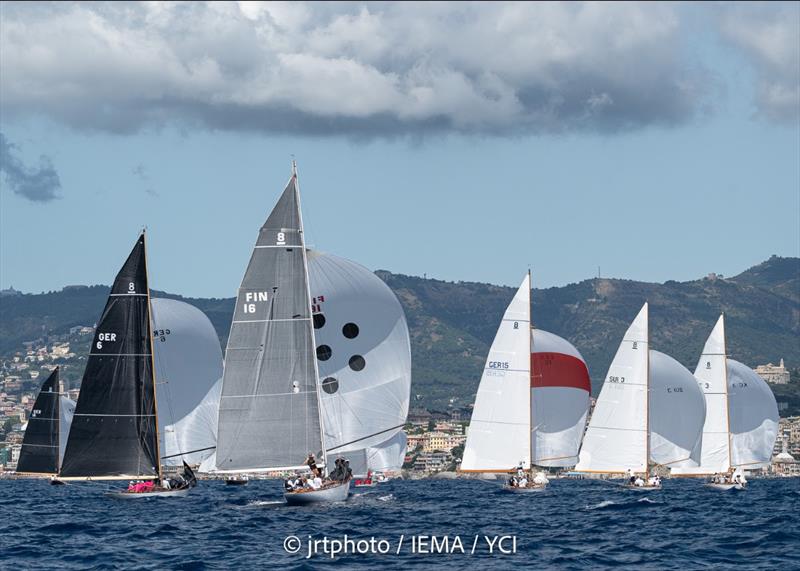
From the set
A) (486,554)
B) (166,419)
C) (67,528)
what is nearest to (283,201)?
(67,528)

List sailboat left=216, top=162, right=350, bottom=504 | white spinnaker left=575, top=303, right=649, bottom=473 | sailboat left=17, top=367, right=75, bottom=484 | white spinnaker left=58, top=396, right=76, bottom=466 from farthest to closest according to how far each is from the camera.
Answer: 1. white spinnaker left=58, top=396, right=76, bottom=466
2. sailboat left=17, top=367, right=75, bottom=484
3. white spinnaker left=575, top=303, right=649, bottom=473
4. sailboat left=216, top=162, right=350, bottom=504

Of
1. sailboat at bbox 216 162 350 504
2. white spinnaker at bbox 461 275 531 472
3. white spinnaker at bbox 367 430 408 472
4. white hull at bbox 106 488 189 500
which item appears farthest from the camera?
white spinnaker at bbox 461 275 531 472

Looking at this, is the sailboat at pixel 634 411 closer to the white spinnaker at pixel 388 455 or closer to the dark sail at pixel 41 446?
the white spinnaker at pixel 388 455

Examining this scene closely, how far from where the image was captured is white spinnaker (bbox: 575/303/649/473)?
79688 mm

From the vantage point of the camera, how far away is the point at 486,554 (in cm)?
4062

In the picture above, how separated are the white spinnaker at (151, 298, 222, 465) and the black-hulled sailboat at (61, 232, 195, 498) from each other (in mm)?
9965

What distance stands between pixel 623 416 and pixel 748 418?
2295 centimetres

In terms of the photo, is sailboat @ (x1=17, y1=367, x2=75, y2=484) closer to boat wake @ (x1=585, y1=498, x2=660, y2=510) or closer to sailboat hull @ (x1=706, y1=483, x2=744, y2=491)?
sailboat hull @ (x1=706, y1=483, x2=744, y2=491)

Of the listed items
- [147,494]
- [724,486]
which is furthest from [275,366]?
[724,486]

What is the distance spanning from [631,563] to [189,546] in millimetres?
12877

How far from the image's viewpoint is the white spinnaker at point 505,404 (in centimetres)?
7475

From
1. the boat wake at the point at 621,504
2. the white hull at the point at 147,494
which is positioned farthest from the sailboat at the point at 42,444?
the boat wake at the point at 621,504

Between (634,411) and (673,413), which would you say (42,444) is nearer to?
(634,411)

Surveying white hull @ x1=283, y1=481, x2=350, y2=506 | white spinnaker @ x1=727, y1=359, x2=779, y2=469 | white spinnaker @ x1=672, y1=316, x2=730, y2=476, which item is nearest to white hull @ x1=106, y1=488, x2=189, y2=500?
white hull @ x1=283, y1=481, x2=350, y2=506
